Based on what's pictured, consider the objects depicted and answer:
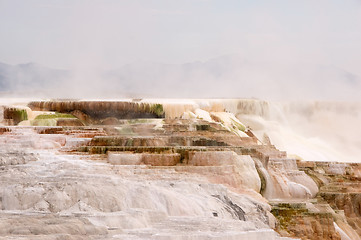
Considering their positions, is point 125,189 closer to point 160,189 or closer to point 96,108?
point 160,189

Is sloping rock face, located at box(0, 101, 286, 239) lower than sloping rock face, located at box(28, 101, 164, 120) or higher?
lower

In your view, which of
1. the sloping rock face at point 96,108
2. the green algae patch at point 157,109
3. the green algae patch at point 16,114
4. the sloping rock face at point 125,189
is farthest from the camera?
the green algae patch at point 157,109

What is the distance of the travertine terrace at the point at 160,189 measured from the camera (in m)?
10.0

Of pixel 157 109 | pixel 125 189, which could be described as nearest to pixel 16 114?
pixel 157 109

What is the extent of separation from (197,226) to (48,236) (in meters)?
2.56

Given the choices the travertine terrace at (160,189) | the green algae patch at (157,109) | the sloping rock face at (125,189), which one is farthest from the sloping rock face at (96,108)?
the sloping rock face at (125,189)

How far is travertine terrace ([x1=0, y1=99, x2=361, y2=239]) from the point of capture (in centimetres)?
1002

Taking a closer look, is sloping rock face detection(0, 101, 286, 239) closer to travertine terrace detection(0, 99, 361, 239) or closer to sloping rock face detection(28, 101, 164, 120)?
travertine terrace detection(0, 99, 361, 239)

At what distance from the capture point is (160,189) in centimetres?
1240

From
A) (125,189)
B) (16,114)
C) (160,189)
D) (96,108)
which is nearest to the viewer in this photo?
(125,189)

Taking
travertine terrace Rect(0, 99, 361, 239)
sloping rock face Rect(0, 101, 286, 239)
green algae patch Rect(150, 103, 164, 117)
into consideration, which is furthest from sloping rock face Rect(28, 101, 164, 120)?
sloping rock face Rect(0, 101, 286, 239)

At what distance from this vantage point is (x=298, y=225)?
1395 cm

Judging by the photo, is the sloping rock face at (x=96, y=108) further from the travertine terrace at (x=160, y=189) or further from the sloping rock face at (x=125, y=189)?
the sloping rock face at (x=125, y=189)

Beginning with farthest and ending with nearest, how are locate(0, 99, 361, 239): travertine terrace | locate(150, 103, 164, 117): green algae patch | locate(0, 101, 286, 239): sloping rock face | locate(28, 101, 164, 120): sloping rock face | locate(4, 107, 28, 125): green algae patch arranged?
locate(150, 103, 164, 117): green algae patch < locate(28, 101, 164, 120): sloping rock face < locate(4, 107, 28, 125): green algae patch < locate(0, 99, 361, 239): travertine terrace < locate(0, 101, 286, 239): sloping rock face
